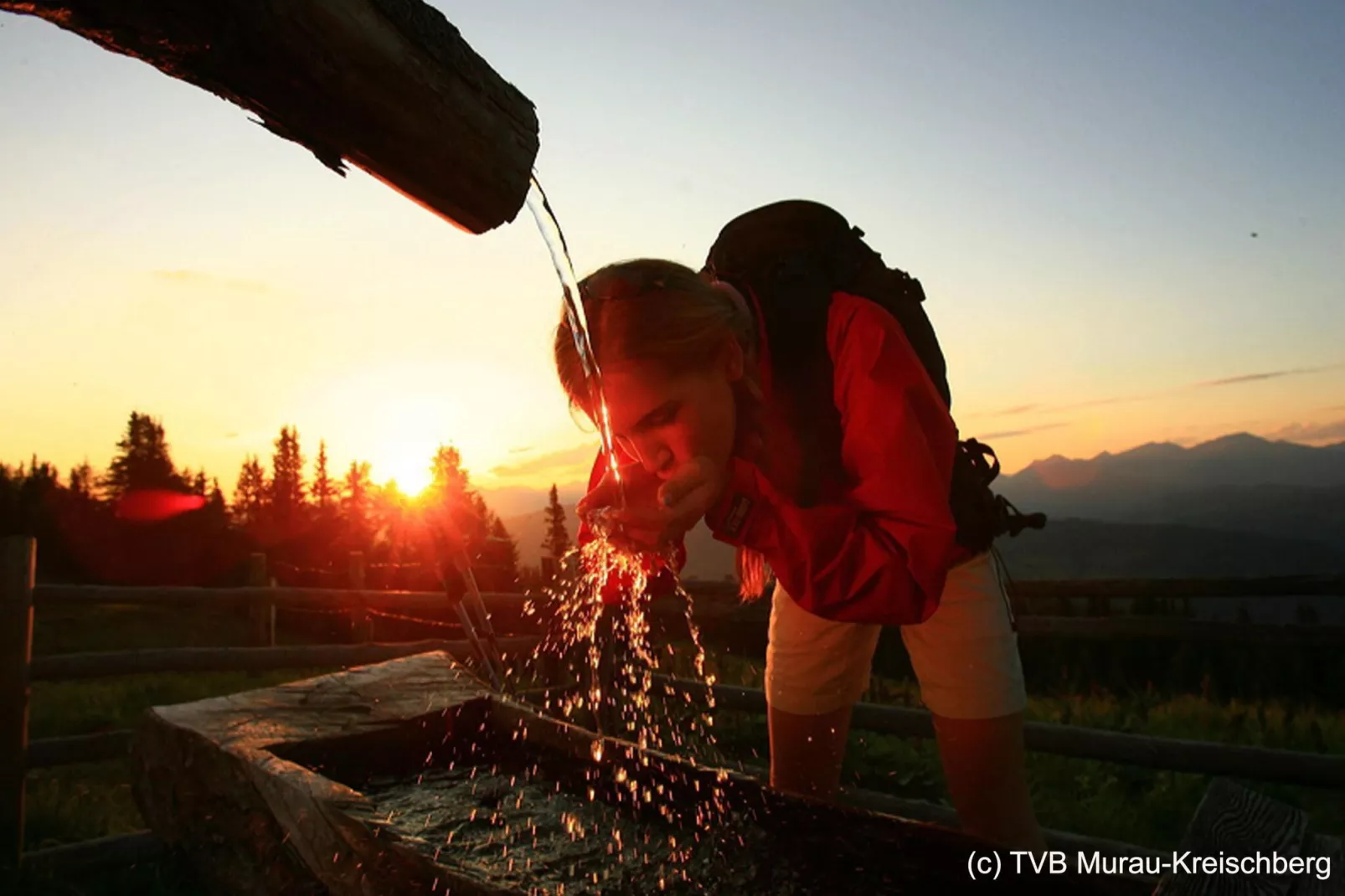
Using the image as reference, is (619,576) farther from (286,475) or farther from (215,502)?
(286,475)

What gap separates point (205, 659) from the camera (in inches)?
181

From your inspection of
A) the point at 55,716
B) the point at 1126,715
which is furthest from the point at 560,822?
the point at 55,716

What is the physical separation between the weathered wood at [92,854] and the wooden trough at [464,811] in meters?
0.96

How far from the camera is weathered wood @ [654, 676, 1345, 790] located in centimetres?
349

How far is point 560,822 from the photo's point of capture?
276 cm

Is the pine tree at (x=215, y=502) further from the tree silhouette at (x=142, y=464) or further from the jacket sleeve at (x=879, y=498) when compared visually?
the jacket sleeve at (x=879, y=498)

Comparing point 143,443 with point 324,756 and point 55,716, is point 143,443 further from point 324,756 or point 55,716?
point 324,756

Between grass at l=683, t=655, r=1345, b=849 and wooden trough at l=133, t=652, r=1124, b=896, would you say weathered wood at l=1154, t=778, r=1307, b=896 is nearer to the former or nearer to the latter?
wooden trough at l=133, t=652, r=1124, b=896

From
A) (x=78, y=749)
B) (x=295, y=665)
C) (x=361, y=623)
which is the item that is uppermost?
(x=361, y=623)

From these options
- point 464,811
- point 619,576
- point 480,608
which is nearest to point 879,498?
point 619,576

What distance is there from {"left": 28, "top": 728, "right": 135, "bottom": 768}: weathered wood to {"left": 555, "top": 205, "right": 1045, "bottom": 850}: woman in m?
3.32

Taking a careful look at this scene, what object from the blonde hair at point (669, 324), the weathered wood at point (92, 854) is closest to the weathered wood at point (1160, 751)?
the blonde hair at point (669, 324)

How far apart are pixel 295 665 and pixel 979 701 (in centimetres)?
416

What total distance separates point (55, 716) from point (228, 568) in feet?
76.9
